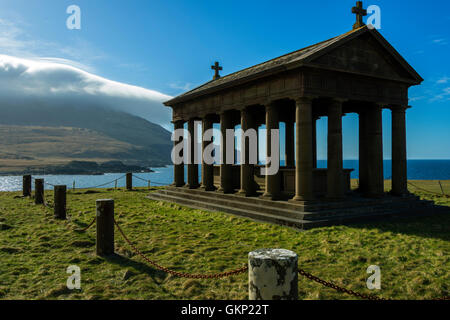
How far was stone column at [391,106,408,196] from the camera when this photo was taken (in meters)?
15.2

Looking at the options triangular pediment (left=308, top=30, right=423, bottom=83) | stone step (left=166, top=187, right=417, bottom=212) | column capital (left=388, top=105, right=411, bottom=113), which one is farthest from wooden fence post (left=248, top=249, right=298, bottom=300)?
column capital (left=388, top=105, right=411, bottom=113)

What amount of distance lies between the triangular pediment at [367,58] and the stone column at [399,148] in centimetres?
158

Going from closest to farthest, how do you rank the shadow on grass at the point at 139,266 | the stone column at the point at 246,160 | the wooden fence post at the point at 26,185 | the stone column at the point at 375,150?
1. the shadow on grass at the point at 139,266
2. the stone column at the point at 375,150
3. the stone column at the point at 246,160
4. the wooden fence post at the point at 26,185

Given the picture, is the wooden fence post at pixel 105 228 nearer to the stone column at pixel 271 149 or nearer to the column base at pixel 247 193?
the stone column at pixel 271 149

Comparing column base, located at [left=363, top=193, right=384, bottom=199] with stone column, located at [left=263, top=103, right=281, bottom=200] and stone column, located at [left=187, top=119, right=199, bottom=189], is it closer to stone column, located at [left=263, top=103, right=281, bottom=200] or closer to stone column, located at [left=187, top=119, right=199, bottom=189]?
stone column, located at [left=263, top=103, right=281, bottom=200]

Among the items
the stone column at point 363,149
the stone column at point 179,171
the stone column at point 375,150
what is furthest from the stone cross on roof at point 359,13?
the stone column at point 179,171

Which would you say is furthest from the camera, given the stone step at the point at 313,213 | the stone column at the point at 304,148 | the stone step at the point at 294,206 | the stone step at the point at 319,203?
the stone column at the point at 304,148

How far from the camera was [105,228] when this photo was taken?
8.79 meters

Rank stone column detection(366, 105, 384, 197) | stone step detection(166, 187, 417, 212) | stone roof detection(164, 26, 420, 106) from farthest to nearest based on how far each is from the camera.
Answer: stone column detection(366, 105, 384, 197) < stone roof detection(164, 26, 420, 106) < stone step detection(166, 187, 417, 212)

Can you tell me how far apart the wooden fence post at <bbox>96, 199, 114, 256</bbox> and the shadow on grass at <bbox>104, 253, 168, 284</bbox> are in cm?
27

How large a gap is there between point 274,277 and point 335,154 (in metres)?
9.73

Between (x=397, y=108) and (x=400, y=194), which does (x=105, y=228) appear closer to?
(x=400, y=194)

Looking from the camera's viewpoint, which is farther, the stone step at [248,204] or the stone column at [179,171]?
the stone column at [179,171]

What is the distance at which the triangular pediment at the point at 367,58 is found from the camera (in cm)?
1279
